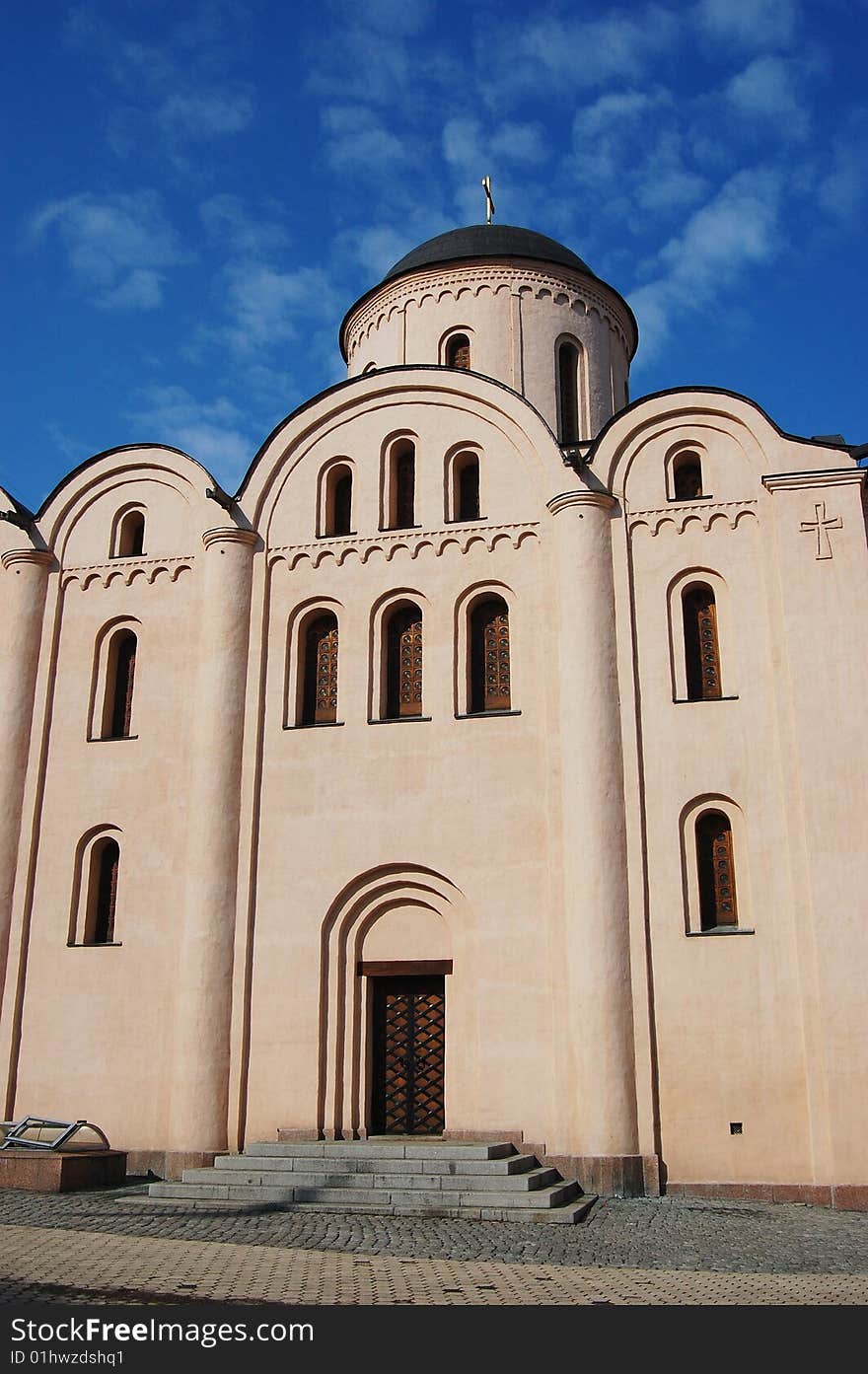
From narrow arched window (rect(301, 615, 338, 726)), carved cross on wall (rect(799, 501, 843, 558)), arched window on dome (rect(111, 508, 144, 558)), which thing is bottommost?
narrow arched window (rect(301, 615, 338, 726))

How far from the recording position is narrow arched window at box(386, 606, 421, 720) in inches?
658

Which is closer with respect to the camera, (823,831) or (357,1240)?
(357,1240)

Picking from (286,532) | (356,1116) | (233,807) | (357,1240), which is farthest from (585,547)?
(357,1240)

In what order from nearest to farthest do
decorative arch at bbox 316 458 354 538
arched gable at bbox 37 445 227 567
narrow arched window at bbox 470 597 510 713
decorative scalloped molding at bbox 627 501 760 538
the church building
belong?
1. the church building
2. decorative scalloped molding at bbox 627 501 760 538
3. narrow arched window at bbox 470 597 510 713
4. decorative arch at bbox 316 458 354 538
5. arched gable at bbox 37 445 227 567

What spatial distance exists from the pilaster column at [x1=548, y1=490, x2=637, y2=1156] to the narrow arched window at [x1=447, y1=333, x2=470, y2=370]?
5.93 m

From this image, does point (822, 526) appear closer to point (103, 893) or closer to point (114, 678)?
point (114, 678)

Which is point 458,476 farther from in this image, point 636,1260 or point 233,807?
point 636,1260

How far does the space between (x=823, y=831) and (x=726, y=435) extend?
18.6 feet

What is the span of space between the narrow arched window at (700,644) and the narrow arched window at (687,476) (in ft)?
4.92

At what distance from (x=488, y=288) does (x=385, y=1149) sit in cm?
1458

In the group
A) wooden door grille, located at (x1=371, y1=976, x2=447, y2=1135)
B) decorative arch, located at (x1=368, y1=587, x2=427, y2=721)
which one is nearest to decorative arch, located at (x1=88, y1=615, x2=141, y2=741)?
decorative arch, located at (x1=368, y1=587, x2=427, y2=721)

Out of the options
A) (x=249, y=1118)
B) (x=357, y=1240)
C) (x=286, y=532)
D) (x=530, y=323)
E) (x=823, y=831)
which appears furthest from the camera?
(x=530, y=323)

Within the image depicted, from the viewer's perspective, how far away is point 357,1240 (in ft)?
33.9

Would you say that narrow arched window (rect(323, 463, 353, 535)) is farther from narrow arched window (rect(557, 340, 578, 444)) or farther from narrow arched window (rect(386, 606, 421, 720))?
narrow arched window (rect(557, 340, 578, 444))
